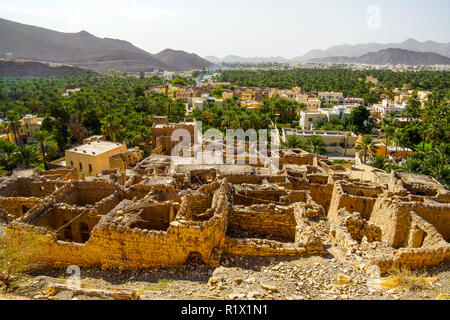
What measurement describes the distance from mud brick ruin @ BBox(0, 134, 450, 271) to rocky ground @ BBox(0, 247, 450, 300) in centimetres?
54

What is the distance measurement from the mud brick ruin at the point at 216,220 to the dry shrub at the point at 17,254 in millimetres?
388

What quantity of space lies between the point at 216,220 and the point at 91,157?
27.3 metres

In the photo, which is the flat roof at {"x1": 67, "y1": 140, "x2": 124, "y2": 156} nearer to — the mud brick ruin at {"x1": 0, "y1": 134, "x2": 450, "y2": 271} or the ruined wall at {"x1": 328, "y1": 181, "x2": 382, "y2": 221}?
the mud brick ruin at {"x1": 0, "y1": 134, "x2": 450, "y2": 271}

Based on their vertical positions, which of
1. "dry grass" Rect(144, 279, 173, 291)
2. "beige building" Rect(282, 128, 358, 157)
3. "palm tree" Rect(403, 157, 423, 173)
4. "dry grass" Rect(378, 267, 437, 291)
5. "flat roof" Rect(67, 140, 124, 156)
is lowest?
"beige building" Rect(282, 128, 358, 157)

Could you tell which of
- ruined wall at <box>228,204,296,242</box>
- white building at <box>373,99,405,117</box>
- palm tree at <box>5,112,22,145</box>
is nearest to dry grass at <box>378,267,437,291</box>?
ruined wall at <box>228,204,296,242</box>

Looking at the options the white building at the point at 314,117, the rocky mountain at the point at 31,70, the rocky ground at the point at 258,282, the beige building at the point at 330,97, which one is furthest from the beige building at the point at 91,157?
the rocky mountain at the point at 31,70

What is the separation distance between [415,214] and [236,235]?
29.6 ft

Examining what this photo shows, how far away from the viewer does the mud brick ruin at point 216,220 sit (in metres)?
12.2

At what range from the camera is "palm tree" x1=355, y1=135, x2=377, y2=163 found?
1844 inches

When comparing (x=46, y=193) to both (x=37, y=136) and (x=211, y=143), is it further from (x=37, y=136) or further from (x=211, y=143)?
(x=37, y=136)

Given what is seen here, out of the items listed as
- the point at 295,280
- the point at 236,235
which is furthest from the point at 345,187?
the point at 295,280

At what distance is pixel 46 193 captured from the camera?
19734mm

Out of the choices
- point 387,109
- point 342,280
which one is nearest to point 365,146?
point 342,280
